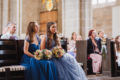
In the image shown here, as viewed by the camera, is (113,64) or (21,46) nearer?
(21,46)

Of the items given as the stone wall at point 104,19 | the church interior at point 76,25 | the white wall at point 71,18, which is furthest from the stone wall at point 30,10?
the stone wall at point 104,19

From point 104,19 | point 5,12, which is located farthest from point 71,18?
point 104,19

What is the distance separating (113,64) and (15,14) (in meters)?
7.37

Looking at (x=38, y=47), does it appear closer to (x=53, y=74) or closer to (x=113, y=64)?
(x=53, y=74)

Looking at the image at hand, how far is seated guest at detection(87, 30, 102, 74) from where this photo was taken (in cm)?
896

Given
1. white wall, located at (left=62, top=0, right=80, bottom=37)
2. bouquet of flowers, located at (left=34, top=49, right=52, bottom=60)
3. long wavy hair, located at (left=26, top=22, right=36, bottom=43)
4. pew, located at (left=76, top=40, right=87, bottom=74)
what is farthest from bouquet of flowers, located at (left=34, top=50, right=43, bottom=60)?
white wall, located at (left=62, top=0, right=80, bottom=37)

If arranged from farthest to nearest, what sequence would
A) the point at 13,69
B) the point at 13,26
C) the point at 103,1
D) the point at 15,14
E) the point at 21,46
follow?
the point at 103,1 → the point at 15,14 → the point at 13,26 → the point at 21,46 → the point at 13,69

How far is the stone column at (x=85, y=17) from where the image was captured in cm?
1399

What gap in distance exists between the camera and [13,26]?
24.5ft

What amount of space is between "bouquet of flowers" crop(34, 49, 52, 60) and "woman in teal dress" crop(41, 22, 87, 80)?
0.52 feet

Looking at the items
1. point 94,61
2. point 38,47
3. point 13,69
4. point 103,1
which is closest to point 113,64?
point 94,61

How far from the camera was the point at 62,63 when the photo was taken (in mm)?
5707

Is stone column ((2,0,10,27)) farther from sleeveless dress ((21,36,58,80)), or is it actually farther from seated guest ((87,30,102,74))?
sleeveless dress ((21,36,58,80))

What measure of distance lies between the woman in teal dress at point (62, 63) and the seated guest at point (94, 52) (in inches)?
123
